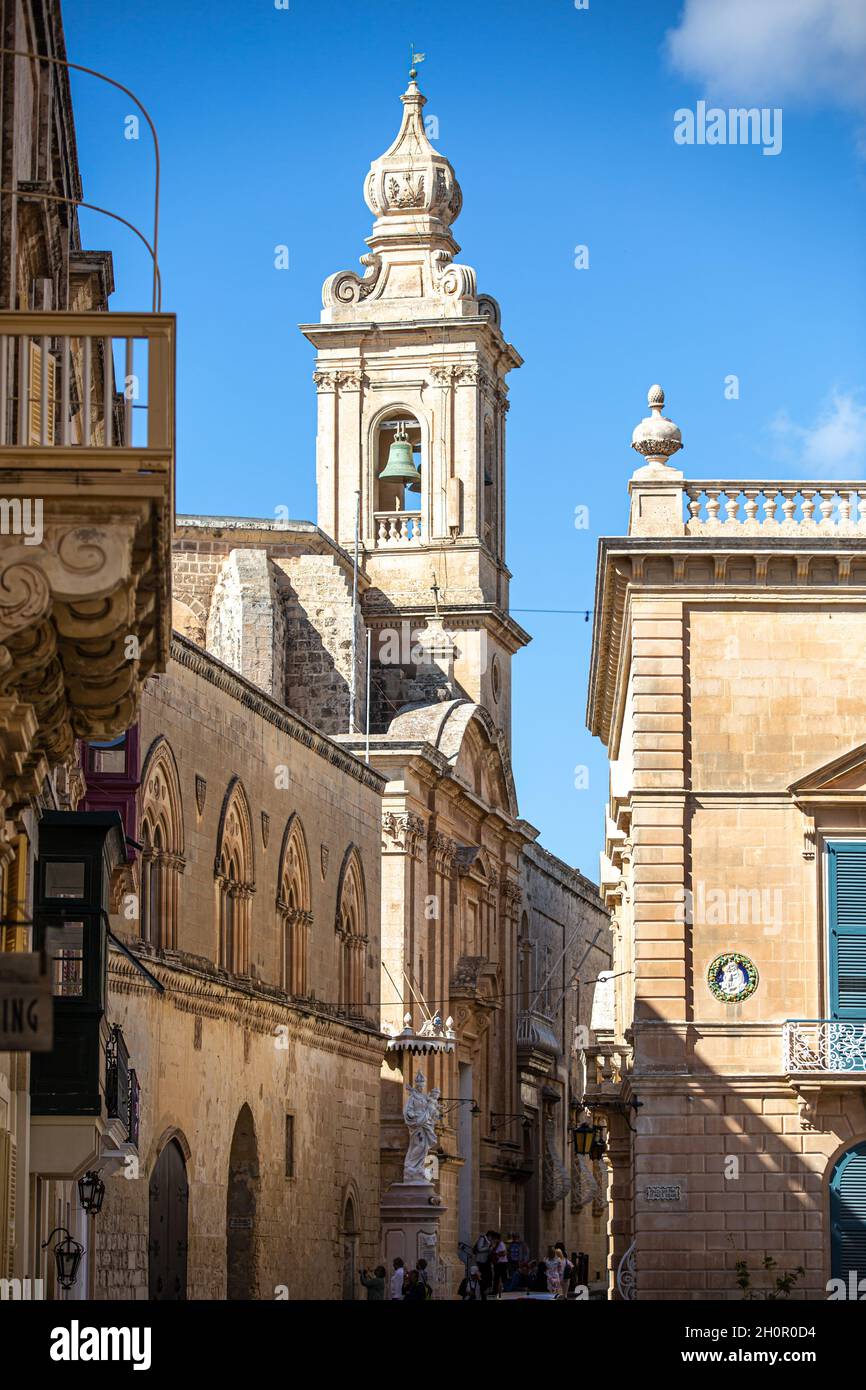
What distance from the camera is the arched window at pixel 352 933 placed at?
4284 centimetres

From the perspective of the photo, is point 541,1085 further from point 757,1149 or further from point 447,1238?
point 757,1149

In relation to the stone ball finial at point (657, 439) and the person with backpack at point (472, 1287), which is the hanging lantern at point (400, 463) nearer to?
the person with backpack at point (472, 1287)

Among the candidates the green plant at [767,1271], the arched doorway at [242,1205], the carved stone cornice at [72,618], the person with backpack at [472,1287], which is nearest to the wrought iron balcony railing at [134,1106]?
the arched doorway at [242,1205]

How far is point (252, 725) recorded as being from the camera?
36.5 metres

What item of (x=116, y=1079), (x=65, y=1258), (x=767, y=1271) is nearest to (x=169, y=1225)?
(x=767, y=1271)

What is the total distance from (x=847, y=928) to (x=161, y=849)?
26.8 ft

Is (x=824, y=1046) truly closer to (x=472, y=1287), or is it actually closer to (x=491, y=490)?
(x=472, y=1287)

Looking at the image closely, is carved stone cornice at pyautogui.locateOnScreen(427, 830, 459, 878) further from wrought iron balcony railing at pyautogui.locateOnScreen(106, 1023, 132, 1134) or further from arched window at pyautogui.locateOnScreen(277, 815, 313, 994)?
wrought iron balcony railing at pyautogui.locateOnScreen(106, 1023, 132, 1134)

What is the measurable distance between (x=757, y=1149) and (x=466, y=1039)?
Answer: 82.8ft

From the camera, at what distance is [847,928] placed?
100 feet

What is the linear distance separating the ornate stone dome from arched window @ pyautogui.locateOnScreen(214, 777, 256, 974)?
2647 centimetres

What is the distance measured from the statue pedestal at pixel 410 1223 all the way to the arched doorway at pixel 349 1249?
12.2ft

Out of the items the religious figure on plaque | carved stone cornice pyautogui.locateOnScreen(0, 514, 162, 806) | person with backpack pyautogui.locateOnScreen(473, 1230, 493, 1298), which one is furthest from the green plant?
carved stone cornice pyautogui.locateOnScreen(0, 514, 162, 806)
